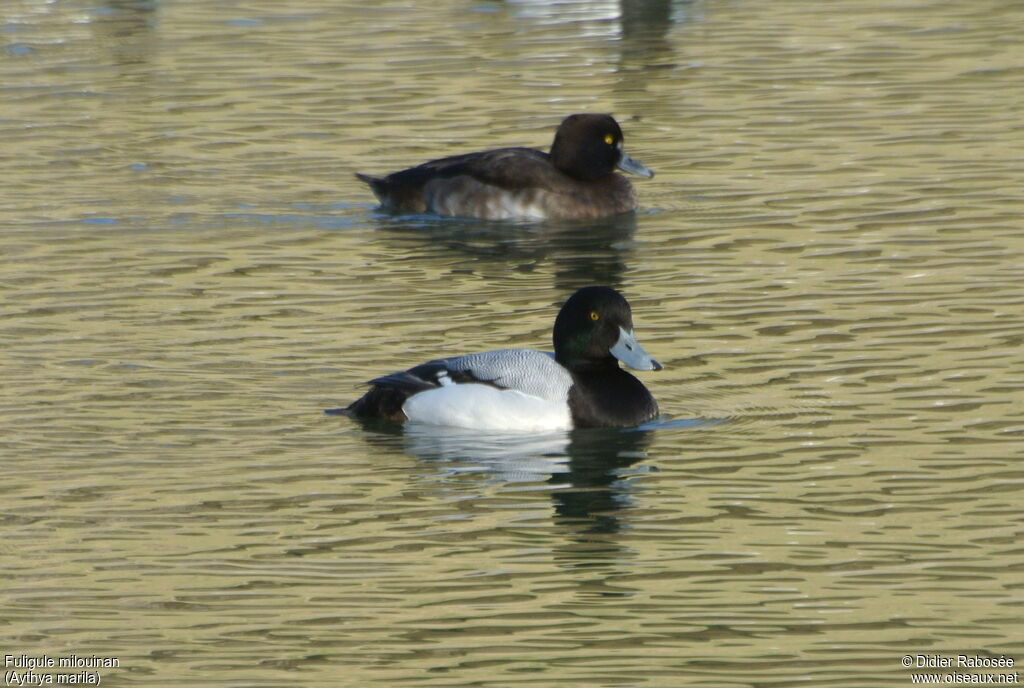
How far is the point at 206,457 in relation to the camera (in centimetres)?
1051

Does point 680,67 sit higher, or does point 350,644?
A: point 350,644

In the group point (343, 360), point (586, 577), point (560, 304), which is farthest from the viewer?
point (560, 304)

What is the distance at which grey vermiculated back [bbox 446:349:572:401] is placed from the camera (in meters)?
11.2

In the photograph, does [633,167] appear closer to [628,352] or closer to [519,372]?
[628,352]

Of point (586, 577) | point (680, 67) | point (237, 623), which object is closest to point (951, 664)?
point (586, 577)

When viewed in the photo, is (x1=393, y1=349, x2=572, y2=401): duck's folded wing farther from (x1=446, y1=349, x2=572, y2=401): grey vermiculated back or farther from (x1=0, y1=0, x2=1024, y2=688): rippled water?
(x1=0, y1=0, x2=1024, y2=688): rippled water

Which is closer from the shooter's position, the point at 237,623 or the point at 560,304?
the point at 237,623

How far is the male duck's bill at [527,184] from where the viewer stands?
1762 cm

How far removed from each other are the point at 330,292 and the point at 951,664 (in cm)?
788

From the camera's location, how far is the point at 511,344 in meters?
12.9

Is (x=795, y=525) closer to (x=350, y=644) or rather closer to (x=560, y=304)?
(x=350, y=644)

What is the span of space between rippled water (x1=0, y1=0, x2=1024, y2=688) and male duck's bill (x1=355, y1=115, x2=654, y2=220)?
0.75 feet

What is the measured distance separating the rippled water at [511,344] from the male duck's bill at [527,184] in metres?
0.23

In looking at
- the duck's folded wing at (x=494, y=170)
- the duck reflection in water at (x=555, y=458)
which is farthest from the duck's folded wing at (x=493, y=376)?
the duck's folded wing at (x=494, y=170)
